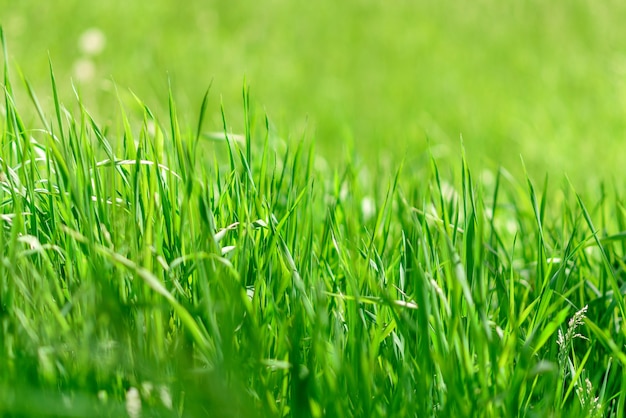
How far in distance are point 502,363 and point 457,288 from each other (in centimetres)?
11

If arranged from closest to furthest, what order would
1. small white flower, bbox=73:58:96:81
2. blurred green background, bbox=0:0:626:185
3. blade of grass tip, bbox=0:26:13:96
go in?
blade of grass tip, bbox=0:26:13:96
small white flower, bbox=73:58:96:81
blurred green background, bbox=0:0:626:185

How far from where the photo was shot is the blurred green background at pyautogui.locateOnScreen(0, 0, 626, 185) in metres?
4.13

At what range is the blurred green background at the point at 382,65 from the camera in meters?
4.13

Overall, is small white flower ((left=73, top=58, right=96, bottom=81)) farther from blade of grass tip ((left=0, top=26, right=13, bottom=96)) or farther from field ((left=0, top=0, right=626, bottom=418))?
blade of grass tip ((left=0, top=26, right=13, bottom=96))

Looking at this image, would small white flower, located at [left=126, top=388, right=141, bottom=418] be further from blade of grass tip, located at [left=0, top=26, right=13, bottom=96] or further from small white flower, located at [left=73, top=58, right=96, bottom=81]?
small white flower, located at [left=73, top=58, right=96, bottom=81]

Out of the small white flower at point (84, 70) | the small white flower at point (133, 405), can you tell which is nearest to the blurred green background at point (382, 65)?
the small white flower at point (84, 70)

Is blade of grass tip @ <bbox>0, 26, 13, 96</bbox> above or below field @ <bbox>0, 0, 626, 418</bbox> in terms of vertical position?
above

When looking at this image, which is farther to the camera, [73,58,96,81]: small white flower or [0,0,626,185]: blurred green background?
[0,0,626,185]: blurred green background

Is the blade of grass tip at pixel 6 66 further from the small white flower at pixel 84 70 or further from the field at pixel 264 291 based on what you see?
the small white flower at pixel 84 70

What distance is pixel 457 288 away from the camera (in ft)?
3.26

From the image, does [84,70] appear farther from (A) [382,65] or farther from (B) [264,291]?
(B) [264,291]

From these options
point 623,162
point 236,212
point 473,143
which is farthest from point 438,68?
point 236,212

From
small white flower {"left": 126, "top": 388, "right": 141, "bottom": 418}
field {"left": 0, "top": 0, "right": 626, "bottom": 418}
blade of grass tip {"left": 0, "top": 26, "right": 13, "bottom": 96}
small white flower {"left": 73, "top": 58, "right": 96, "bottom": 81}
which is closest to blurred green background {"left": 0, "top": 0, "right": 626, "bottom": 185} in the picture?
small white flower {"left": 73, "top": 58, "right": 96, "bottom": 81}

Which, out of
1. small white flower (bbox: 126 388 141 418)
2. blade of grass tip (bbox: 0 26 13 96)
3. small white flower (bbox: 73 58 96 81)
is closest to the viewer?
small white flower (bbox: 126 388 141 418)
